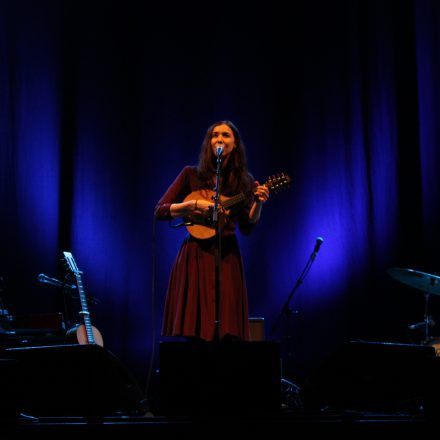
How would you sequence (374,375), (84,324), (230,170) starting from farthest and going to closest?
(84,324), (230,170), (374,375)

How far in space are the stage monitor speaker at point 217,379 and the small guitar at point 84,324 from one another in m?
1.97

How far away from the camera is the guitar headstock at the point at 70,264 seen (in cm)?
456

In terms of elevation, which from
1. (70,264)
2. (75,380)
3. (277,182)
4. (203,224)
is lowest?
(75,380)

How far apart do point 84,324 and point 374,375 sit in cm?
258

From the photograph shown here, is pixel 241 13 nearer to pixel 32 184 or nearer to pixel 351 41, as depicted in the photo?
pixel 351 41

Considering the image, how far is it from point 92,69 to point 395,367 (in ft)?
12.2

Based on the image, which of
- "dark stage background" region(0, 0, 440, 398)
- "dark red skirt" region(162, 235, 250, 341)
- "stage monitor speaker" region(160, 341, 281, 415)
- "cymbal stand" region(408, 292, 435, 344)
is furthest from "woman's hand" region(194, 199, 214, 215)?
"cymbal stand" region(408, 292, 435, 344)

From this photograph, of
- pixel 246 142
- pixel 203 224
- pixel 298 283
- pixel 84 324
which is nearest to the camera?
pixel 203 224

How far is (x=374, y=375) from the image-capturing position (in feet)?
7.64

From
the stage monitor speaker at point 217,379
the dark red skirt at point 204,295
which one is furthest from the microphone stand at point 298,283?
the stage monitor speaker at point 217,379

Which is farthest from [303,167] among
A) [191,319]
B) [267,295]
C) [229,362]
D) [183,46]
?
[229,362]

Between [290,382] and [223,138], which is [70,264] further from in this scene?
[290,382]

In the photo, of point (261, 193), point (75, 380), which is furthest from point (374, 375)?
point (261, 193)

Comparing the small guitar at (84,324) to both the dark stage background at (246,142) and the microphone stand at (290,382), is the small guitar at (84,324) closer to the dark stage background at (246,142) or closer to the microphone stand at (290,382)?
the dark stage background at (246,142)
